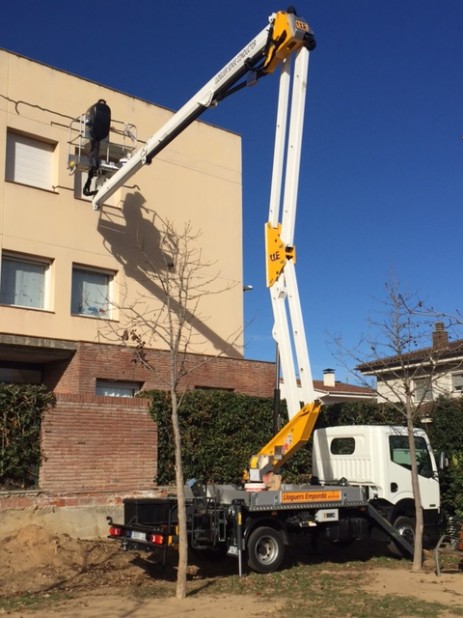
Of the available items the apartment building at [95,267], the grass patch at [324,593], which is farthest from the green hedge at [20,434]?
the grass patch at [324,593]

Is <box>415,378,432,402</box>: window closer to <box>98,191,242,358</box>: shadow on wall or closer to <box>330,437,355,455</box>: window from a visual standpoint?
<box>330,437,355,455</box>: window

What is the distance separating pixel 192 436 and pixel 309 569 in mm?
→ 5047

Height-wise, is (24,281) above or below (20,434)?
above

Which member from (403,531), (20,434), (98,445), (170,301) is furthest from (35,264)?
→ (403,531)

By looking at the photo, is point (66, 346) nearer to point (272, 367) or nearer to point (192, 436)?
point (192, 436)

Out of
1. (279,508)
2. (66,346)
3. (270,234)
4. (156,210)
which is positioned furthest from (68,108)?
(279,508)

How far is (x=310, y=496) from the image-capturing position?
1202 centimetres

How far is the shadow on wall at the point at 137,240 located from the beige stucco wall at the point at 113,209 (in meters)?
0.03

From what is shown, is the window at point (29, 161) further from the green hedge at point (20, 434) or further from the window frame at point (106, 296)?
the green hedge at point (20, 434)

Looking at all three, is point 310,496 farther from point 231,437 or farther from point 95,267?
point 95,267

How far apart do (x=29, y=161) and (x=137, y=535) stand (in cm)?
1102

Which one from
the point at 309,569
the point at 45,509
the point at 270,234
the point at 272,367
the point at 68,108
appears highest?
the point at 68,108

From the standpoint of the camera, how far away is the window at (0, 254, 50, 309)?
16969 mm

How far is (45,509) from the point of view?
1319cm
